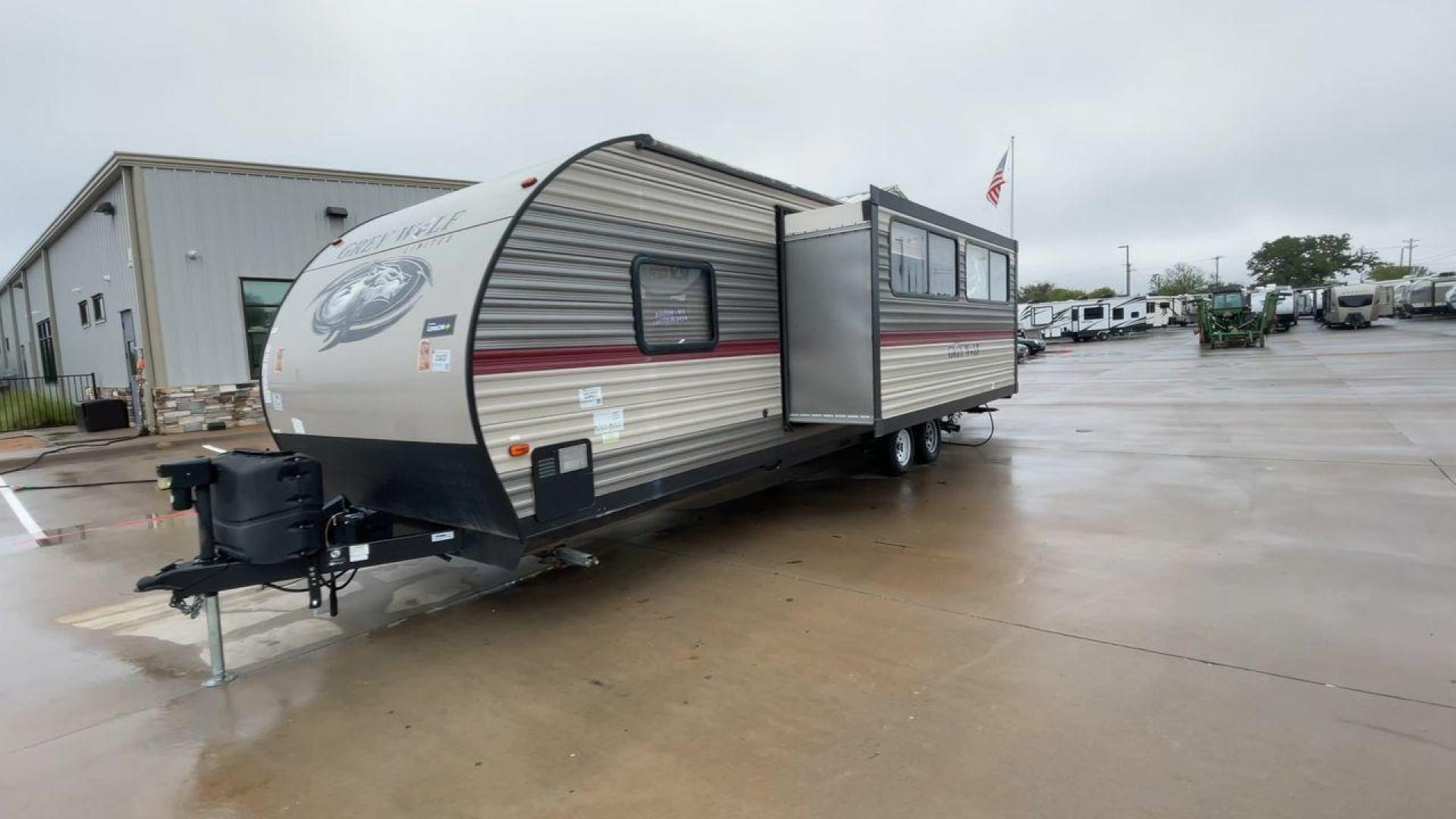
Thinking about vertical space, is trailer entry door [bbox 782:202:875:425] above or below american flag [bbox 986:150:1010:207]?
below

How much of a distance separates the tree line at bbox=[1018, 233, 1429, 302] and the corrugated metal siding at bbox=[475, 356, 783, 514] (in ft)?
249

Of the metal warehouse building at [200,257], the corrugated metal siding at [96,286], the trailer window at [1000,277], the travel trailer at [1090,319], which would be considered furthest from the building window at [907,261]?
the travel trailer at [1090,319]

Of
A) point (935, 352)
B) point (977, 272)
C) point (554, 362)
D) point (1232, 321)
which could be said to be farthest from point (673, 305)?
point (1232, 321)

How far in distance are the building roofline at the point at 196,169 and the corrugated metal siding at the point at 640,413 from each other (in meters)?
14.4

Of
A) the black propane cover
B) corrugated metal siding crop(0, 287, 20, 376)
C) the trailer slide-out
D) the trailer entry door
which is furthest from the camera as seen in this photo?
corrugated metal siding crop(0, 287, 20, 376)

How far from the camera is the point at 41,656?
4414 mm

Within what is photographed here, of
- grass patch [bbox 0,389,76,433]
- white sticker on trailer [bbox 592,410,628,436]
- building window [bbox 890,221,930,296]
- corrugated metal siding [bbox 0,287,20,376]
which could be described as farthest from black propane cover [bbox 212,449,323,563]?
corrugated metal siding [bbox 0,287,20,376]

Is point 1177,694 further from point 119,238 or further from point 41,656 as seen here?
point 119,238

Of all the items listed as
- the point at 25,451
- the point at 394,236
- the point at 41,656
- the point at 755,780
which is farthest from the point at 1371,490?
the point at 25,451

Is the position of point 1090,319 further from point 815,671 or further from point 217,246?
point 815,671

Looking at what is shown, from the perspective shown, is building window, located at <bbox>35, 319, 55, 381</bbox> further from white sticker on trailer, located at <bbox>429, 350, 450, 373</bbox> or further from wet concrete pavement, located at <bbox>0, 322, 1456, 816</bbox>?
white sticker on trailer, located at <bbox>429, 350, 450, 373</bbox>

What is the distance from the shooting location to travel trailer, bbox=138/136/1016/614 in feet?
13.4

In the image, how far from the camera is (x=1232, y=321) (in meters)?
31.2

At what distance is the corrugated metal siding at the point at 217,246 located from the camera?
14.7 meters
